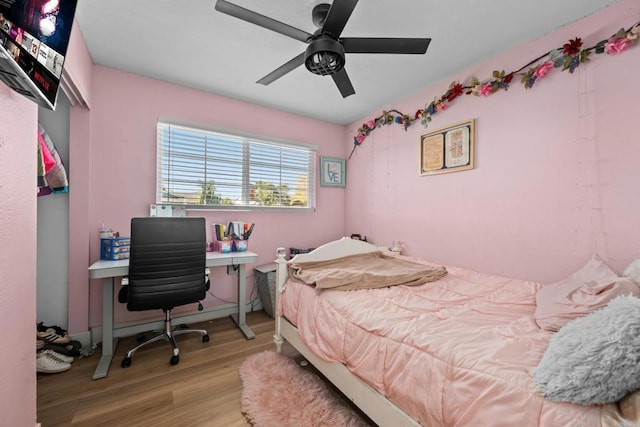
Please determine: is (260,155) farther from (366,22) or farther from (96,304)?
(96,304)

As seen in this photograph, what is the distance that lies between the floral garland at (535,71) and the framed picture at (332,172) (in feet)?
3.49

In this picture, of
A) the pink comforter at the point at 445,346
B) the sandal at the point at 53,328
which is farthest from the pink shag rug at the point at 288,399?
the sandal at the point at 53,328

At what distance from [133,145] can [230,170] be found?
3.05 ft

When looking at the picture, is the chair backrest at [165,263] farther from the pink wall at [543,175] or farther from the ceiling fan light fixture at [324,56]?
the pink wall at [543,175]

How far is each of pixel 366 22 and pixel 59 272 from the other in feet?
10.4

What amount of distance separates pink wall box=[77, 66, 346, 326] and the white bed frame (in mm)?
1131

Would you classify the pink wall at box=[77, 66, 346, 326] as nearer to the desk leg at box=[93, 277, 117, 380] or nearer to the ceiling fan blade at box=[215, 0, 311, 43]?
the desk leg at box=[93, 277, 117, 380]

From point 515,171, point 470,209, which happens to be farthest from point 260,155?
point 515,171

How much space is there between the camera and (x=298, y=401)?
162 centimetres

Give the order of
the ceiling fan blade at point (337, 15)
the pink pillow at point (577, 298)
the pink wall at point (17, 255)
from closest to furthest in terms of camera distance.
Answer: the pink wall at point (17, 255) → the pink pillow at point (577, 298) → the ceiling fan blade at point (337, 15)

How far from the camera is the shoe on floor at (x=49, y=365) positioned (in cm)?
191

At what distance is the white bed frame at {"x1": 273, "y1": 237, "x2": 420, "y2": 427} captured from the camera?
119cm

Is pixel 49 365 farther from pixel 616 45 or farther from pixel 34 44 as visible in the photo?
pixel 616 45

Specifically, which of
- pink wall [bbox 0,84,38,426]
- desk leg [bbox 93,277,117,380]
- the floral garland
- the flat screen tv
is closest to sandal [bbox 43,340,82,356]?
desk leg [bbox 93,277,117,380]
